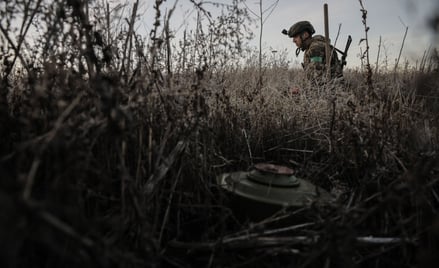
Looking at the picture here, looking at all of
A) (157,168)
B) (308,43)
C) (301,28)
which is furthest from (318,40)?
(157,168)

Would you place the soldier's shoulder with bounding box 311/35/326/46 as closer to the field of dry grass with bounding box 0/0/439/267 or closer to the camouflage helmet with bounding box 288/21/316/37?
the camouflage helmet with bounding box 288/21/316/37

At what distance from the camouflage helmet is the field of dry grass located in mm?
4347

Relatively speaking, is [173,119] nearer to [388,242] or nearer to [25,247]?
[25,247]

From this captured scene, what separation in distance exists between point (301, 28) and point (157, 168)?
6011 mm

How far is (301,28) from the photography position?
651 cm

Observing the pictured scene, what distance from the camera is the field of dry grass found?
86cm

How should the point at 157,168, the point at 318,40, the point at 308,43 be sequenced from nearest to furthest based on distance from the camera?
the point at 157,168 < the point at 318,40 < the point at 308,43

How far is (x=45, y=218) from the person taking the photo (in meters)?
0.59

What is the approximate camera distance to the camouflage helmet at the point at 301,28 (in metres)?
6.50

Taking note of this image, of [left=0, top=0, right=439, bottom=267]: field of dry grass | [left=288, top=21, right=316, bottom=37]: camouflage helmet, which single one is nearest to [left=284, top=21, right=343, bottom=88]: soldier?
[left=288, top=21, right=316, bottom=37]: camouflage helmet

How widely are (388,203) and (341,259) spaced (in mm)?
244

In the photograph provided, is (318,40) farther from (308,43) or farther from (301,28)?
(301,28)

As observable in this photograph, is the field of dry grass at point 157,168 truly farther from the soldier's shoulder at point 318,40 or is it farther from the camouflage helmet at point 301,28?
the camouflage helmet at point 301,28

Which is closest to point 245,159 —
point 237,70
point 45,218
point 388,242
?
point 388,242
